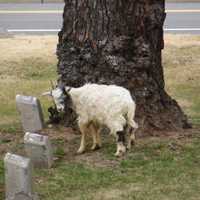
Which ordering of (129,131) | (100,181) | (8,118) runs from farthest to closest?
1. (8,118)
2. (129,131)
3. (100,181)

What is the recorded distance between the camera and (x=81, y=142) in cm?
862

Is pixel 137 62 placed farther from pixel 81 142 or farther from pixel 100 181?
pixel 100 181

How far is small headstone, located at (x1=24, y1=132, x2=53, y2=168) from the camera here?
311 inches

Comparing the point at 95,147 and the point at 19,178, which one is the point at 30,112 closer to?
the point at 95,147

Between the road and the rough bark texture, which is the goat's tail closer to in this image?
the rough bark texture

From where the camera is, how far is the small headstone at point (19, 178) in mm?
6691

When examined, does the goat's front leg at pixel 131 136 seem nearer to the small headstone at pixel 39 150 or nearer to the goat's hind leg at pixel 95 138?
the goat's hind leg at pixel 95 138

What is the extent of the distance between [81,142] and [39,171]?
818 mm

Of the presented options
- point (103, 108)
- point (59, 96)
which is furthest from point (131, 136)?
point (59, 96)

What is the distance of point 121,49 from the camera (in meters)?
9.07

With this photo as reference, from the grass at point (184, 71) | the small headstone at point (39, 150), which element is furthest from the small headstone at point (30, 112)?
the grass at point (184, 71)

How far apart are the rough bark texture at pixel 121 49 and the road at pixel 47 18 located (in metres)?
11.1

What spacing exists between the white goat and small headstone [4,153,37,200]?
154 centimetres

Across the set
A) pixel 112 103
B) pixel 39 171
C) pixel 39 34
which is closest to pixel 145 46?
pixel 112 103
